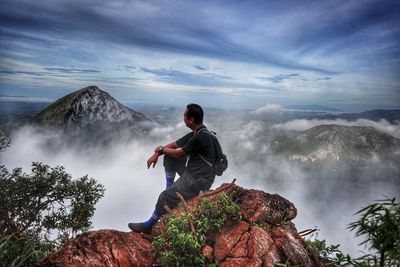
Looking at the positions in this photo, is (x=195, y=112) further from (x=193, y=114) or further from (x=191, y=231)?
(x=191, y=231)

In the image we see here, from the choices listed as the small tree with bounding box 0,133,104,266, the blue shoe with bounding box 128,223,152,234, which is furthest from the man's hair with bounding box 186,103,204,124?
the small tree with bounding box 0,133,104,266

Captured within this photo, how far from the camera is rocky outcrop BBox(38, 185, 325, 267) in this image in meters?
5.33

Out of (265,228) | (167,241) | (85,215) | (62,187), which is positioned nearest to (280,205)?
(265,228)

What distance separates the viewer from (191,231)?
5773 mm

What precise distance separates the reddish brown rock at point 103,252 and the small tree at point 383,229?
427 centimetres

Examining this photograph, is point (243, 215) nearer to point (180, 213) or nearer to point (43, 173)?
point (180, 213)

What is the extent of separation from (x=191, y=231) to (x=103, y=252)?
6.15 feet

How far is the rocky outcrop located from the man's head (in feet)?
6.03

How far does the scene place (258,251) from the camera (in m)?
5.53

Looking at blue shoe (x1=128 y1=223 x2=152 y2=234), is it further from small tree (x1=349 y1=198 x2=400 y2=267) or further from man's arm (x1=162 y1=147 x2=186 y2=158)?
small tree (x1=349 y1=198 x2=400 y2=267)

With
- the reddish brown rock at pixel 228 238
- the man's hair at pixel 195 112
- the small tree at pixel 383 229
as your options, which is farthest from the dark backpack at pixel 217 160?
the small tree at pixel 383 229

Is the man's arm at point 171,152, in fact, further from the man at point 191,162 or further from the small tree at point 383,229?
the small tree at point 383,229

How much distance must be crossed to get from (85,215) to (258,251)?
7.75 m

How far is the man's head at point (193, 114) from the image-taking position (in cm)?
676
